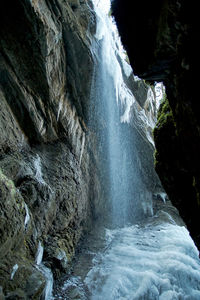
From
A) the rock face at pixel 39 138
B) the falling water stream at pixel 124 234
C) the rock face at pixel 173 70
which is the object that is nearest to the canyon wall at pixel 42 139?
the rock face at pixel 39 138

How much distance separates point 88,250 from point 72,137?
21.7 feet

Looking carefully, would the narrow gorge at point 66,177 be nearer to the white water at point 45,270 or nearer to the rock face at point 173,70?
the white water at point 45,270

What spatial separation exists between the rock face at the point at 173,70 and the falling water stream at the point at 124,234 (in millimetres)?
3582

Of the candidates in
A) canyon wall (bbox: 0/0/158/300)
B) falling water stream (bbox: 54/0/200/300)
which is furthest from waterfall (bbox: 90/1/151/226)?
canyon wall (bbox: 0/0/158/300)

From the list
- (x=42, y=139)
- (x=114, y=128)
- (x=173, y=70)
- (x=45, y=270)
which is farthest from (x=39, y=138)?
(x=114, y=128)

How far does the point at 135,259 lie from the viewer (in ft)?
34.3

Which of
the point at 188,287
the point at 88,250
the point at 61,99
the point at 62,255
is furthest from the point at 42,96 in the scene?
the point at 188,287

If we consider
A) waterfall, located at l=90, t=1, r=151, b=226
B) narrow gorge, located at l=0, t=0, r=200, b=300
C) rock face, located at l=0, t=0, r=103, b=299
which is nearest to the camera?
rock face, located at l=0, t=0, r=103, b=299

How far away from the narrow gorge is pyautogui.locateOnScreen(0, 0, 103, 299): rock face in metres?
0.04

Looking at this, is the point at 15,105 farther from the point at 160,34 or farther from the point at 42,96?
the point at 160,34

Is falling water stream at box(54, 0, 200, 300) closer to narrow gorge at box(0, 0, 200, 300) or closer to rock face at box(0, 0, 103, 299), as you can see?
narrow gorge at box(0, 0, 200, 300)

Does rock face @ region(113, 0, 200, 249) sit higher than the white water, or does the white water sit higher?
rock face @ region(113, 0, 200, 249)

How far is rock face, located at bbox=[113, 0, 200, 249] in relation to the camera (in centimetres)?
389

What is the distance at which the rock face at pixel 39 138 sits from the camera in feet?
18.3
